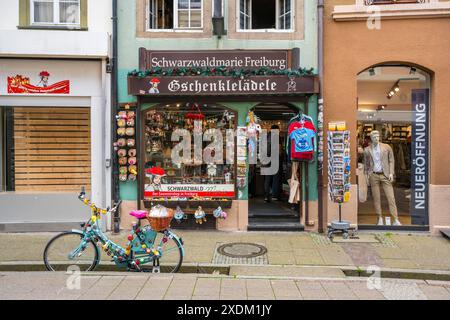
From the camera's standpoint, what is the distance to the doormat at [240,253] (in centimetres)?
679

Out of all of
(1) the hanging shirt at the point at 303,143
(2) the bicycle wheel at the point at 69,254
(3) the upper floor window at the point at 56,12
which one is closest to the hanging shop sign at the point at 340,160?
(1) the hanging shirt at the point at 303,143

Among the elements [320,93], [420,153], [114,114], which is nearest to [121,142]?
[114,114]

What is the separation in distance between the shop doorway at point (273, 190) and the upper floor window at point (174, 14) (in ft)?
7.99

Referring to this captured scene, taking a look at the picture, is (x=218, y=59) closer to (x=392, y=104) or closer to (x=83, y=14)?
(x=83, y=14)

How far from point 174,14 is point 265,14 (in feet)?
7.03

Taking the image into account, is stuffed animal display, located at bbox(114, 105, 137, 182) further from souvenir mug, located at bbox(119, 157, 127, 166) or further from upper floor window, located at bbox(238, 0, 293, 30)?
upper floor window, located at bbox(238, 0, 293, 30)

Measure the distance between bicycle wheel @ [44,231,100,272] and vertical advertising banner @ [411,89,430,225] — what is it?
22.4 feet

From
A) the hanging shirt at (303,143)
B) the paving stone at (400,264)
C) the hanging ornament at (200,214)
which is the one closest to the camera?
the paving stone at (400,264)

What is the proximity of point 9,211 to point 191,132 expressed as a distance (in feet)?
14.2

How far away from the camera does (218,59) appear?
8.71 meters

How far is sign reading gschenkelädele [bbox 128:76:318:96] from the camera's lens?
8.41 m

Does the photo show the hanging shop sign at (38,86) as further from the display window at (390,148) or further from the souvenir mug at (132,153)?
the display window at (390,148)

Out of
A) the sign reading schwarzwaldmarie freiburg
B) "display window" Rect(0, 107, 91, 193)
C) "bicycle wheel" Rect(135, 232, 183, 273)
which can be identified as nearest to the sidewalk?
"bicycle wheel" Rect(135, 232, 183, 273)
